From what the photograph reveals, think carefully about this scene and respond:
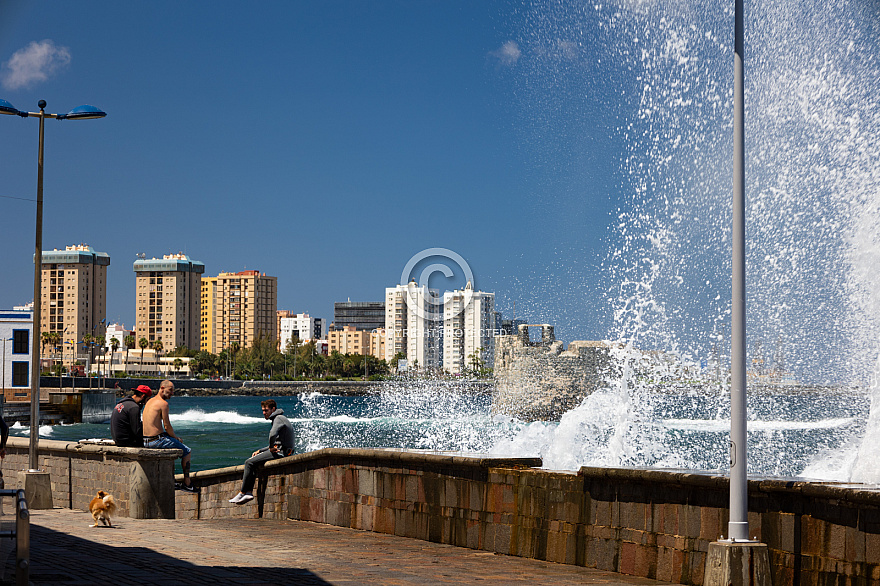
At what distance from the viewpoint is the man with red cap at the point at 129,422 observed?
13852 millimetres

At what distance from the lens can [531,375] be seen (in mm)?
82250

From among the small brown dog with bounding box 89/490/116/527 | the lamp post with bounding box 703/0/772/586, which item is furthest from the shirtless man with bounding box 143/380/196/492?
the lamp post with bounding box 703/0/772/586

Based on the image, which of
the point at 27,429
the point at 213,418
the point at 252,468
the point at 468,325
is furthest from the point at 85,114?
the point at 468,325

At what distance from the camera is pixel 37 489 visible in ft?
50.7

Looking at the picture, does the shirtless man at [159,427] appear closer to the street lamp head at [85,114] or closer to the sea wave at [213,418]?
the street lamp head at [85,114]

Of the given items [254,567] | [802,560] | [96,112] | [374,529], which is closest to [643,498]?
[802,560]

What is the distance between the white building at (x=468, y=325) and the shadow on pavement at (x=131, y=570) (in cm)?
14123

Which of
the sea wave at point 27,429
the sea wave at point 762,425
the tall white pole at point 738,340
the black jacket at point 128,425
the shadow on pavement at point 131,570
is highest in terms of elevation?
the tall white pole at point 738,340

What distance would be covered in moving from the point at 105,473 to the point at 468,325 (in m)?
163

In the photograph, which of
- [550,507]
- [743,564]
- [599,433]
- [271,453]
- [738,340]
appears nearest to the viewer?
[743,564]

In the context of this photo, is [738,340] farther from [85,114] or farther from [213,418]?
[213,418]

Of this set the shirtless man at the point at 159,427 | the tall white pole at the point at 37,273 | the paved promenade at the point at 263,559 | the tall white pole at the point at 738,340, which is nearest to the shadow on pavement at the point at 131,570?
the paved promenade at the point at 263,559

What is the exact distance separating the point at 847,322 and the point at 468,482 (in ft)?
44.6

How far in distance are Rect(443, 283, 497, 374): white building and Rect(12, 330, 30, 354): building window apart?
81.6 m
